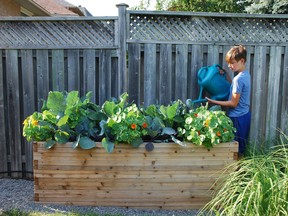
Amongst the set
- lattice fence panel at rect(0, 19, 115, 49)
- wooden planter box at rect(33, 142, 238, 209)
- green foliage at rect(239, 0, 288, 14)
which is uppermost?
green foliage at rect(239, 0, 288, 14)

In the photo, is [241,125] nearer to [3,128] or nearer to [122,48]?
[122,48]

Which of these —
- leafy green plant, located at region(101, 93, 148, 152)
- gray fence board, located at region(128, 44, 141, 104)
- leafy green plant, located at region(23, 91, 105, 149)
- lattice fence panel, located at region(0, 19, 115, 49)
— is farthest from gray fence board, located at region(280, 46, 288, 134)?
leafy green plant, located at region(23, 91, 105, 149)

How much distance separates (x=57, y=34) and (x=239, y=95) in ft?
7.77

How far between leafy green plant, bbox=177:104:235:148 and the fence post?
109cm

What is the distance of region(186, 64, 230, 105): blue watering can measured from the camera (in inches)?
148

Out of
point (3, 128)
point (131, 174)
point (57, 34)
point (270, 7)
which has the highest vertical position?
point (270, 7)

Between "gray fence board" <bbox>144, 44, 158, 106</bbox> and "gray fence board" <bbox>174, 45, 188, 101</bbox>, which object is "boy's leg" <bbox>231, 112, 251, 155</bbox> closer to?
"gray fence board" <bbox>174, 45, 188, 101</bbox>

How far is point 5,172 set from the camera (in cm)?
418

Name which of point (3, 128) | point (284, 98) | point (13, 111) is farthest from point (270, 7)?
point (3, 128)

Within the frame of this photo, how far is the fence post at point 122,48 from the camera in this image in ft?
12.5

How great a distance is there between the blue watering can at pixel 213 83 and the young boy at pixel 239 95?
0.62 ft

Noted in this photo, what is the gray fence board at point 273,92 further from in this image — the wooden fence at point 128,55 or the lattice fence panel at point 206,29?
the lattice fence panel at point 206,29

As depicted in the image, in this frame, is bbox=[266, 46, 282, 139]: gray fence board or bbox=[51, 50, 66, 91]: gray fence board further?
bbox=[266, 46, 282, 139]: gray fence board

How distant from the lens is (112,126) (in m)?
3.17
